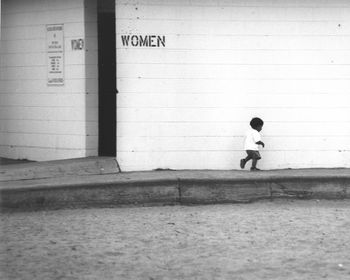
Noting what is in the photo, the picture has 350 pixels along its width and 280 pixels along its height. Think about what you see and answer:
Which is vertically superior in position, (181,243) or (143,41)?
(143,41)

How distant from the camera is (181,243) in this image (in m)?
7.32

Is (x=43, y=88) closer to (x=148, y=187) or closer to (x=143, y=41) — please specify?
(x=143, y=41)

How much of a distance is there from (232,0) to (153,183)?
11.6 feet

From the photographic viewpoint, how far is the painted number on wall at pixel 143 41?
11.3 meters

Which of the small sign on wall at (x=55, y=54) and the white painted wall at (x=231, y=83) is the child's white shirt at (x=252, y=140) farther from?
the small sign on wall at (x=55, y=54)

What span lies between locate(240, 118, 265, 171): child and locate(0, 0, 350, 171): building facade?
41 centimetres

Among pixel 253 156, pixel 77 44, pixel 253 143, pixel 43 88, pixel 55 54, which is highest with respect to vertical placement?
pixel 77 44

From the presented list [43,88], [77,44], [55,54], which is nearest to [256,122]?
[77,44]

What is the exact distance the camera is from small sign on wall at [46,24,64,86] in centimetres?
1180

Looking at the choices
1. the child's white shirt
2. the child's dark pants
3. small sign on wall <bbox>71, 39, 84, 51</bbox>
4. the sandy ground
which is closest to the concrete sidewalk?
the sandy ground

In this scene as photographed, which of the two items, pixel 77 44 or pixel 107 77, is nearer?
pixel 77 44

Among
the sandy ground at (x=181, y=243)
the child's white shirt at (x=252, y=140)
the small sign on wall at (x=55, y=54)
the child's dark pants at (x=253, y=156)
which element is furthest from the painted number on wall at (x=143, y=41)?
the sandy ground at (x=181, y=243)

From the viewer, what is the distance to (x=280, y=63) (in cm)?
1165

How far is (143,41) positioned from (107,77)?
0.97 metres
